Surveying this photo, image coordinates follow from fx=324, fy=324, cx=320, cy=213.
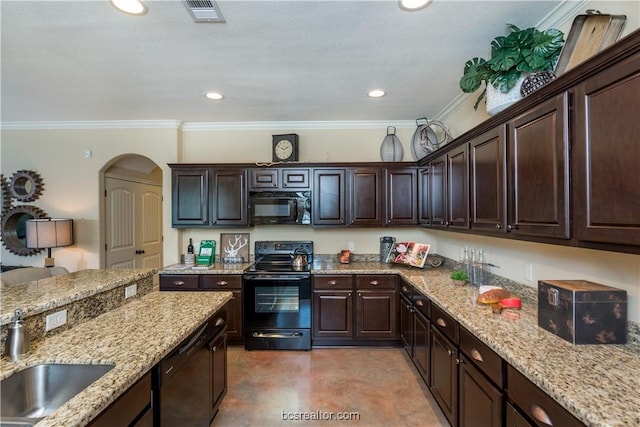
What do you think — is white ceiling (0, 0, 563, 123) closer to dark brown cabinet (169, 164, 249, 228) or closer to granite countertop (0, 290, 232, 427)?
dark brown cabinet (169, 164, 249, 228)

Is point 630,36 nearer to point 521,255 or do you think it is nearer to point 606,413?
point 606,413

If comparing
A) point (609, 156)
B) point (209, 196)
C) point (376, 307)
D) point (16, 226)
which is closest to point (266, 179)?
point (209, 196)

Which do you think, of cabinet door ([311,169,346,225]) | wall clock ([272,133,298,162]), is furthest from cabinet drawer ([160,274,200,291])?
wall clock ([272,133,298,162])

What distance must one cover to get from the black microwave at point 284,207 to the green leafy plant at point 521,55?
2348mm

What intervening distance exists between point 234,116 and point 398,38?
233 cm

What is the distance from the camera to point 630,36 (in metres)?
1.11

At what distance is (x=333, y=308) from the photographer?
3.59 m

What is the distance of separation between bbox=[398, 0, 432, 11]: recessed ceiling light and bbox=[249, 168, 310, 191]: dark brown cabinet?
2207mm

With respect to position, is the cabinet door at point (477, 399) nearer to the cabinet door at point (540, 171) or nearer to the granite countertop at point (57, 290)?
the cabinet door at point (540, 171)

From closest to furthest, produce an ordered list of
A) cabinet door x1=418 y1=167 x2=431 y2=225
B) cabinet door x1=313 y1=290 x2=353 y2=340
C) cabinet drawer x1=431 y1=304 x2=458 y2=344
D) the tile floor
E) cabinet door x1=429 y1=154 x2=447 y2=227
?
cabinet drawer x1=431 y1=304 x2=458 y2=344, the tile floor, cabinet door x1=429 y1=154 x2=447 y2=227, cabinet door x1=418 y1=167 x2=431 y2=225, cabinet door x1=313 y1=290 x2=353 y2=340

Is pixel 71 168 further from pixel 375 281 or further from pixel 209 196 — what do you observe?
pixel 375 281

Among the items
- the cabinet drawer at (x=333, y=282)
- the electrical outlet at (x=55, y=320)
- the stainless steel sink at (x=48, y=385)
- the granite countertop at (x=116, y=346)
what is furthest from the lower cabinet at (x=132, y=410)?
the cabinet drawer at (x=333, y=282)

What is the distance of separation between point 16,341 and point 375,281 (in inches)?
115

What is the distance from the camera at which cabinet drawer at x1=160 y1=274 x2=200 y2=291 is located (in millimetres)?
3615
